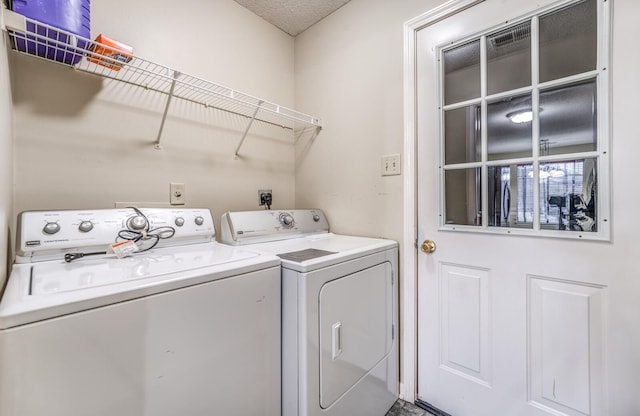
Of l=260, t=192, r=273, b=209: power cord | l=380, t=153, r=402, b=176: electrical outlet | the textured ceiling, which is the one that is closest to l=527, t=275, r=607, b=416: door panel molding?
l=380, t=153, r=402, b=176: electrical outlet

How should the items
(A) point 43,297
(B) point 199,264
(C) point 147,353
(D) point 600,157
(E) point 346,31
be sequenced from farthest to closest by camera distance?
(E) point 346,31
(D) point 600,157
(B) point 199,264
(C) point 147,353
(A) point 43,297

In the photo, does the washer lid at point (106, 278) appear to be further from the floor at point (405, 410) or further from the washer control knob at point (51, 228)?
the floor at point (405, 410)

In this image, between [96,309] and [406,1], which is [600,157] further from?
[96,309]

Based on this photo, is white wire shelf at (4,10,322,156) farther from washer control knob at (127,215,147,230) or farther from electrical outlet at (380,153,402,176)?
electrical outlet at (380,153,402,176)

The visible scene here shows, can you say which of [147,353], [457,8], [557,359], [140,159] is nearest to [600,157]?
[557,359]

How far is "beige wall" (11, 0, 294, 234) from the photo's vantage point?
1.21 m

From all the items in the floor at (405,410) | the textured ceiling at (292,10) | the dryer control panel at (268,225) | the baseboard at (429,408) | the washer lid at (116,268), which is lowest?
the floor at (405,410)

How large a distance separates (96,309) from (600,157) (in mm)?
1722

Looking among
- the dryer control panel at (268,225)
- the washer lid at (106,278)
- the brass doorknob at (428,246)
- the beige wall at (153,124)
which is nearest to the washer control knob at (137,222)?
the washer lid at (106,278)

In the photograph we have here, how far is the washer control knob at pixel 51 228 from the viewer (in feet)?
3.36

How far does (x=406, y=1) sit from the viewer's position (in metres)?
1.59

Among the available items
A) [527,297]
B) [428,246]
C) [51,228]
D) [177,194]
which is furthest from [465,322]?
[51,228]

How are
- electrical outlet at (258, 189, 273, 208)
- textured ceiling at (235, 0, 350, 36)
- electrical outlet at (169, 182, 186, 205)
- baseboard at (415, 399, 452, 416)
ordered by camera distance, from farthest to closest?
1. electrical outlet at (258, 189, 273, 208)
2. textured ceiling at (235, 0, 350, 36)
3. electrical outlet at (169, 182, 186, 205)
4. baseboard at (415, 399, 452, 416)

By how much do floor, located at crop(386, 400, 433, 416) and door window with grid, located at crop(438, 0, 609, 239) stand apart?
100 cm
